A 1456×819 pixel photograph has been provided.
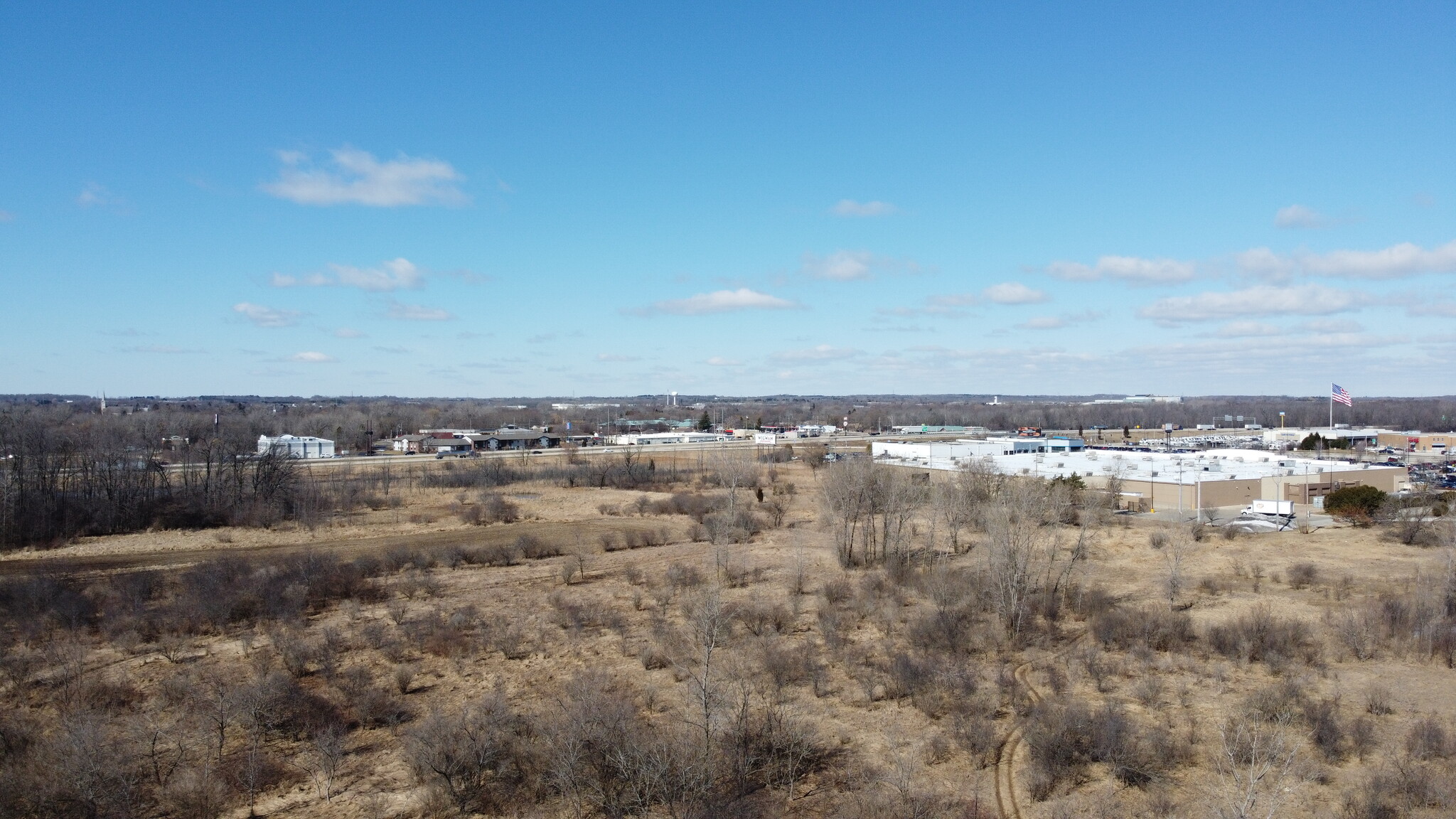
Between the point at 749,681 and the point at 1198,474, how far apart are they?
42.8 meters

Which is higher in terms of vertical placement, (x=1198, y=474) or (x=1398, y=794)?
(x=1198, y=474)

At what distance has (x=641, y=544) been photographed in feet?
121

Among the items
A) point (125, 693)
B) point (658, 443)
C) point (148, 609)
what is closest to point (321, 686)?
point (125, 693)

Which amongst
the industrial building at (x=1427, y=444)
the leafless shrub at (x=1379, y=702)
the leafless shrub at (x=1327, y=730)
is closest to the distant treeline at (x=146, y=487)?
the leafless shrub at (x=1327, y=730)

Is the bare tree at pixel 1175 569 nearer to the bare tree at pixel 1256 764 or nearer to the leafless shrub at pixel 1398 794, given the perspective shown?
the bare tree at pixel 1256 764

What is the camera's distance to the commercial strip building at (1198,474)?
5028cm

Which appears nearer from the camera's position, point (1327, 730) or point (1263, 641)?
point (1327, 730)

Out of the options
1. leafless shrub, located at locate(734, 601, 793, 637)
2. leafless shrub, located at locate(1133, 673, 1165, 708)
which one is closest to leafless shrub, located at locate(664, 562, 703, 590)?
A: leafless shrub, located at locate(734, 601, 793, 637)

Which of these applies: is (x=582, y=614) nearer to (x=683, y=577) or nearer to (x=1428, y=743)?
(x=683, y=577)

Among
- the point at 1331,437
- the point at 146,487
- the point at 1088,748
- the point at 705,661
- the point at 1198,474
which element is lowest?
the point at 1088,748

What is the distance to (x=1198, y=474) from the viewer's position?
49.8m

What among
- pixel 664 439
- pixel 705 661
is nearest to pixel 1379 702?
pixel 705 661

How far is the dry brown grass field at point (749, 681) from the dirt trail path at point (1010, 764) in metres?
0.07

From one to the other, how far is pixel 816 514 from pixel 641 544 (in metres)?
13.2
